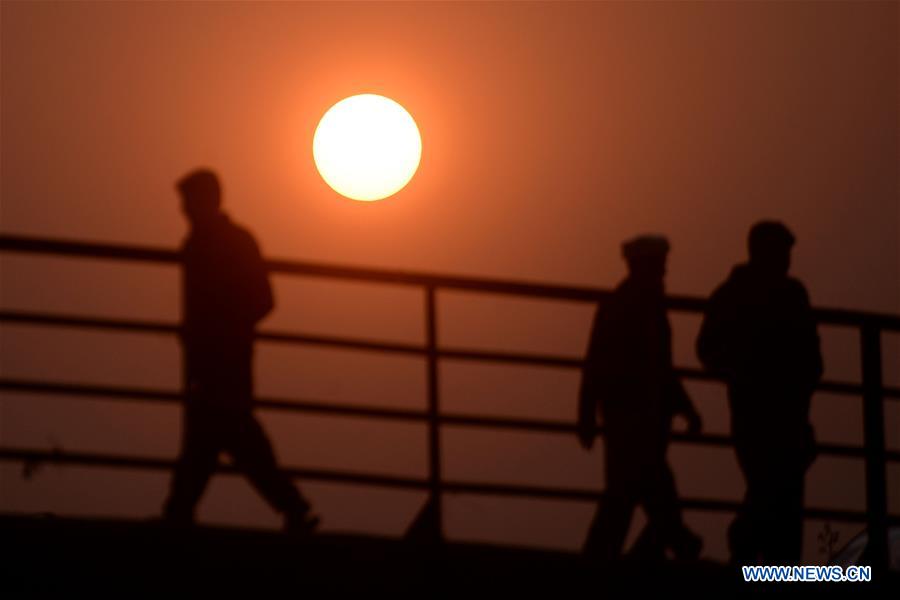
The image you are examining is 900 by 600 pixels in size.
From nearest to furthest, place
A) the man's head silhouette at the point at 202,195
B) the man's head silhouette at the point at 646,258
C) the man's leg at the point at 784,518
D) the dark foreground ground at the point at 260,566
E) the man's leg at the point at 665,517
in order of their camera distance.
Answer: the dark foreground ground at the point at 260,566 → the man's head silhouette at the point at 202,195 → the man's leg at the point at 665,517 → the man's leg at the point at 784,518 → the man's head silhouette at the point at 646,258

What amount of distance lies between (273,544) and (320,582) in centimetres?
24

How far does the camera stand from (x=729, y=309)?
29.0ft

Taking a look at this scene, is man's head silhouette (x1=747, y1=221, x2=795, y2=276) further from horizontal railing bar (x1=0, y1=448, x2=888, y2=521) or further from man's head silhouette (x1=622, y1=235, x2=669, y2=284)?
horizontal railing bar (x1=0, y1=448, x2=888, y2=521)

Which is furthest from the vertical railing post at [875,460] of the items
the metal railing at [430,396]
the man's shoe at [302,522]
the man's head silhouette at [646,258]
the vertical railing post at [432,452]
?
the man's shoe at [302,522]

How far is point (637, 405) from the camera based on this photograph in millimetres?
8469

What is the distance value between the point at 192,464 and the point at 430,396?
1.03 m

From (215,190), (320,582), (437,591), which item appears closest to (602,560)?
(437,591)

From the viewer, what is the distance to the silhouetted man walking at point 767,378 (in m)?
8.50

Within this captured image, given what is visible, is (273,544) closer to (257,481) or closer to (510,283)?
(257,481)

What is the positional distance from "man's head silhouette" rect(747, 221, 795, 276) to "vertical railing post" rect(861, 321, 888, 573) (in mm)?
599

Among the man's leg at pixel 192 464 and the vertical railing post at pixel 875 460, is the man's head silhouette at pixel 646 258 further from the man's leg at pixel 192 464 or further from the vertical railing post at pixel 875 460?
the man's leg at pixel 192 464

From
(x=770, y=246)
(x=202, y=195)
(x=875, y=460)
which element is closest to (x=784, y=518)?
(x=875, y=460)

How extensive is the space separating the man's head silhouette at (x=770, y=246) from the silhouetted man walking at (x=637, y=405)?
0.47m

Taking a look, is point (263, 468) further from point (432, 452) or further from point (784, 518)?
point (784, 518)
